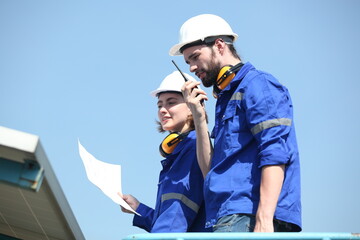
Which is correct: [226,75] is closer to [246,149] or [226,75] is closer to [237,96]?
[237,96]

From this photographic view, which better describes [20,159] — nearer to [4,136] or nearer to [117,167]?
[4,136]

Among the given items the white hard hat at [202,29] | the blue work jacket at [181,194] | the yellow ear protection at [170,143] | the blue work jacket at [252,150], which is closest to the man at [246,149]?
the blue work jacket at [252,150]

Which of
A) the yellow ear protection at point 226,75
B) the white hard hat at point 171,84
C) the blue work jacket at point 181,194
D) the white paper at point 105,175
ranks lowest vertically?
the blue work jacket at point 181,194

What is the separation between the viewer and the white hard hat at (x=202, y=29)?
5.12 meters

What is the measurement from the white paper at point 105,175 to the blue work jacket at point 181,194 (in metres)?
0.30

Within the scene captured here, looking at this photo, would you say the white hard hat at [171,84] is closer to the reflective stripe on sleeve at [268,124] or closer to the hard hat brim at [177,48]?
the hard hat brim at [177,48]

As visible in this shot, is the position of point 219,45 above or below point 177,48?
below

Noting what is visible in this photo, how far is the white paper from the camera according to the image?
207 inches

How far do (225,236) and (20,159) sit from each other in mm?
1222

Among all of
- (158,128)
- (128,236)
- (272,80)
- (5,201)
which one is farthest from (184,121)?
(128,236)

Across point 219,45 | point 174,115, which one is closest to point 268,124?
point 219,45

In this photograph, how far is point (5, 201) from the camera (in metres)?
4.75

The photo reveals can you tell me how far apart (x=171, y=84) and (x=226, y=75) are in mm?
1439

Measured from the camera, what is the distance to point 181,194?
5277 millimetres
